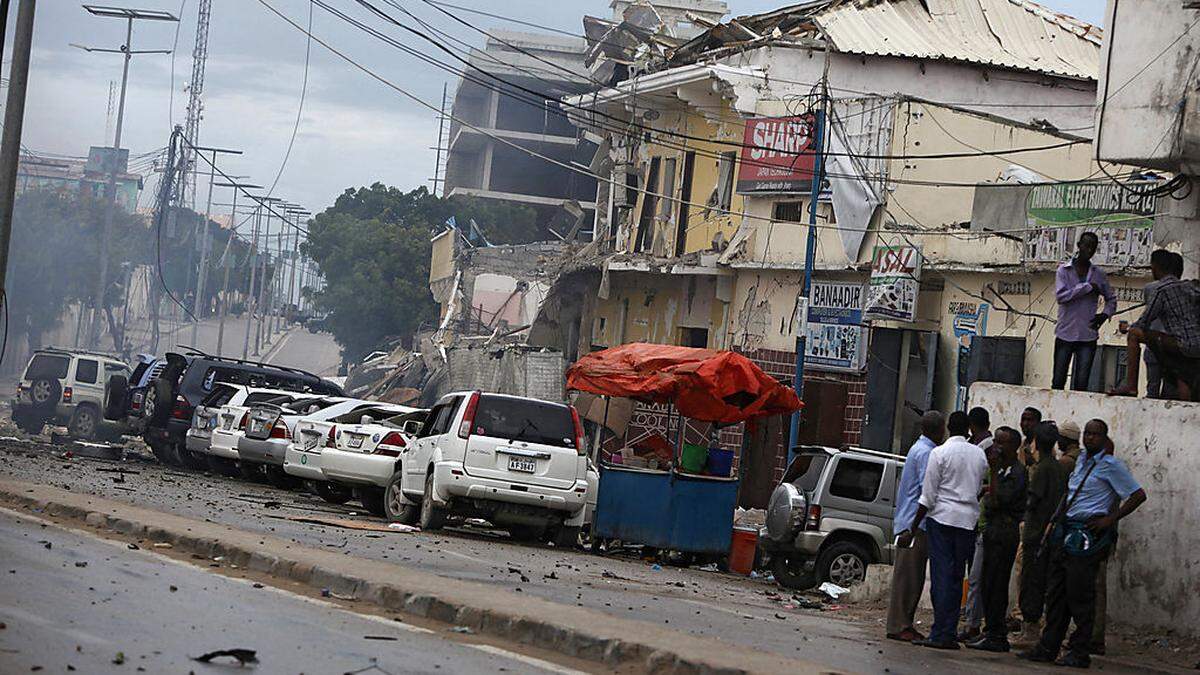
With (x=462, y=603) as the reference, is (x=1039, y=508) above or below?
above

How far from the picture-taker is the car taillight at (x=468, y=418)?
742 inches

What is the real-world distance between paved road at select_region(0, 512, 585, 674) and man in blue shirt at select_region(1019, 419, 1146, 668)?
476 centimetres

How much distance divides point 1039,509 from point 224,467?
58.7ft

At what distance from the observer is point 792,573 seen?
61.2 feet

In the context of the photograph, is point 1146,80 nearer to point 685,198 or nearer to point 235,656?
point 235,656

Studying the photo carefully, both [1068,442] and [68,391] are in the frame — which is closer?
[1068,442]

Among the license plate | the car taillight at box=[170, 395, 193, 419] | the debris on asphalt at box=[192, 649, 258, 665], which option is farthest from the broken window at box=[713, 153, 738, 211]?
the debris on asphalt at box=[192, 649, 258, 665]

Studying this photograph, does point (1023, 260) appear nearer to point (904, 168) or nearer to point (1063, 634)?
point (904, 168)

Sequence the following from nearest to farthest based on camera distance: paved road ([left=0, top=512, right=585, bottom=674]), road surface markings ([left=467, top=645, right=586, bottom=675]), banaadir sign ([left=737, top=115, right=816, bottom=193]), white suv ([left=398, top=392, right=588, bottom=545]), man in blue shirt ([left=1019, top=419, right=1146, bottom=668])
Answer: paved road ([left=0, top=512, right=585, bottom=674]), road surface markings ([left=467, top=645, right=586, bottom=675]), man in blue shirt ([left=1019, top=419, right=1146, bottom=668]), white suv ([left=398, top=392, right=588, bottom=545]), banaadir sign ([left=737, top=115, right=816, bottom=193])

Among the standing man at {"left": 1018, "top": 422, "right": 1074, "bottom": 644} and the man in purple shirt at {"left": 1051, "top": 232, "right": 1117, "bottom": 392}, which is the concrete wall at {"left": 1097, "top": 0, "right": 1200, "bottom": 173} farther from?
the standing man at {"left": 1018, "top": 422, "right": 1074, "bottom": 644}

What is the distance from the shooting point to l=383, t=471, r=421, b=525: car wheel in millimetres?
20516

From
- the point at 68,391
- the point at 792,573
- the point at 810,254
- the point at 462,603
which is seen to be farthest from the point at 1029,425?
the point at 68,391

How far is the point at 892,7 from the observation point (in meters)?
36.7

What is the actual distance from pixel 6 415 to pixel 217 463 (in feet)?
79.2
